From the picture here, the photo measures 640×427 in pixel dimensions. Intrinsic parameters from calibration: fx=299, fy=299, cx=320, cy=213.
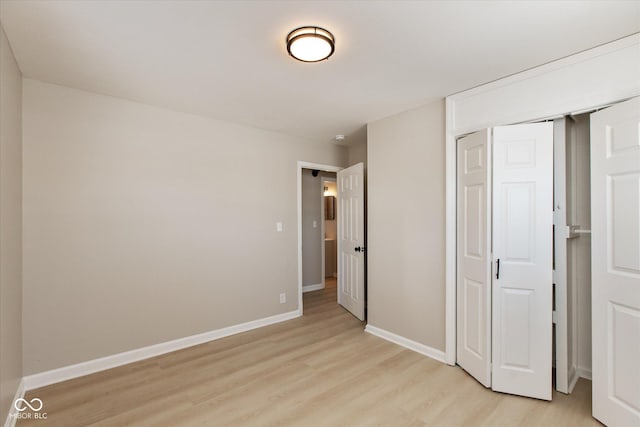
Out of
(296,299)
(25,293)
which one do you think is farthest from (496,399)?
(25,293)

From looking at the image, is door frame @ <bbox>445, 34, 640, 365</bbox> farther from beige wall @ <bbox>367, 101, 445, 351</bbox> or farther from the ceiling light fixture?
the ceiling light fixture

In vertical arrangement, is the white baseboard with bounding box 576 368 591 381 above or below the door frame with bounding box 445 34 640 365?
below

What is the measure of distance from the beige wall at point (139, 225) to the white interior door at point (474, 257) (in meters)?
2.27

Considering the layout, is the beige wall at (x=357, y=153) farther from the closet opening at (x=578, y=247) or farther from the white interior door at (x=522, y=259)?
the closet opening at (x=578, y=247)

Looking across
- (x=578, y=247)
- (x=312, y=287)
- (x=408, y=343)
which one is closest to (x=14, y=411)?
(x=408, y=343)

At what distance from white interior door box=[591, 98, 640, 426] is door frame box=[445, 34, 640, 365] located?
172mm

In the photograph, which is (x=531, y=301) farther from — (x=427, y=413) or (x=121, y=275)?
(x=121, y=275)

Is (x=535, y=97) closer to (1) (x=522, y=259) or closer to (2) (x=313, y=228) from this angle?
(1) (x=522, y=259)

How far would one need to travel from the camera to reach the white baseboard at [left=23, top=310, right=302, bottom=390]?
2508 mm

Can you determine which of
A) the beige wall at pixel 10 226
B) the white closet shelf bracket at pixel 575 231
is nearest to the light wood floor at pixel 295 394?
the beige wall at pixel 10 226

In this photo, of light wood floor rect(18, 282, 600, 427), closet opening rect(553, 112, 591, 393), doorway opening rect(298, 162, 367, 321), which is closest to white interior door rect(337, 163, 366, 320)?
doorway opening rect(298, 162, 367, 321)

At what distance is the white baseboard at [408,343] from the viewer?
9.66 feet

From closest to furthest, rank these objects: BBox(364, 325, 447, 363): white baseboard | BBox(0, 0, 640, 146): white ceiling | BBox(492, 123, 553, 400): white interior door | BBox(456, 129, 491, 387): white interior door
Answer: BBox(0, 0, 640, 146): white ceiling → BBox(492, 123, 553, 400): white interior door → BBox(456, 129, 491, 387): white interior door → BBox(364, 325, 447, 363): white baseboard

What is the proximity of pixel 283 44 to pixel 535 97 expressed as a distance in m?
1.97
